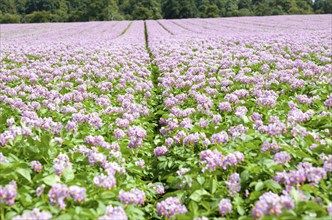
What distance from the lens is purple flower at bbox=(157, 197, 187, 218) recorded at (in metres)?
3.39

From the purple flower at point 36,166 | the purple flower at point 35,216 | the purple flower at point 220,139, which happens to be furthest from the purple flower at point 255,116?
the purple flower at point 35,216

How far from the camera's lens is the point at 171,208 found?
135 inches

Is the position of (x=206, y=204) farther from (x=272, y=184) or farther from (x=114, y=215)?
(x=114, y=215)

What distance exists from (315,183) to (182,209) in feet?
4.70

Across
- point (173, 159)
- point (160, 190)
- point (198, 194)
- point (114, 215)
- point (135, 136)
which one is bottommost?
point (160, 190)

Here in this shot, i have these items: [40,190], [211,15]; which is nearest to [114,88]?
[40,190]

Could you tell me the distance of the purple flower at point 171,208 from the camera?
339 centimetres

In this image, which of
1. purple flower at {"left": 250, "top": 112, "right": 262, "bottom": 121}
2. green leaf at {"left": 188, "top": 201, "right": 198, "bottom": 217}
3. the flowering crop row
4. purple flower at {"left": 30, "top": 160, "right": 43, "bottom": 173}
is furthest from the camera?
purple flower at {"left": 250, "top": 112, "right": 262, "bottom": 121}

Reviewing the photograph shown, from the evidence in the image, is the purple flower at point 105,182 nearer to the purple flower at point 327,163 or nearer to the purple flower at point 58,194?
the purple flower at point 58,194

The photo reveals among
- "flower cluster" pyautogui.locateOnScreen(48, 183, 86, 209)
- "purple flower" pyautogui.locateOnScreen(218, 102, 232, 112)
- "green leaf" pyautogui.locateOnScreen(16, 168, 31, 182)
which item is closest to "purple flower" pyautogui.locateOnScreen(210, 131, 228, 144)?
"purple flower" pyautogui.locateOnScreen(218, 102, 232, 112)

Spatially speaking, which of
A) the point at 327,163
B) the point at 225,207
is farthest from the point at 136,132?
the point at 327,163

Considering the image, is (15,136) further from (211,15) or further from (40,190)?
(211,15)

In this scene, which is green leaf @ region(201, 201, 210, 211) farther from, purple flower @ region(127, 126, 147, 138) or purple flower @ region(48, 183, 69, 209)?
purple flower @ region(127, 126, 147, 138)

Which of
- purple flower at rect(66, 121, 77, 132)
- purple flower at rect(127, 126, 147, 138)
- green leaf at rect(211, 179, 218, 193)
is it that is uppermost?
purple flower at rect(66, 121, 77, 132)
